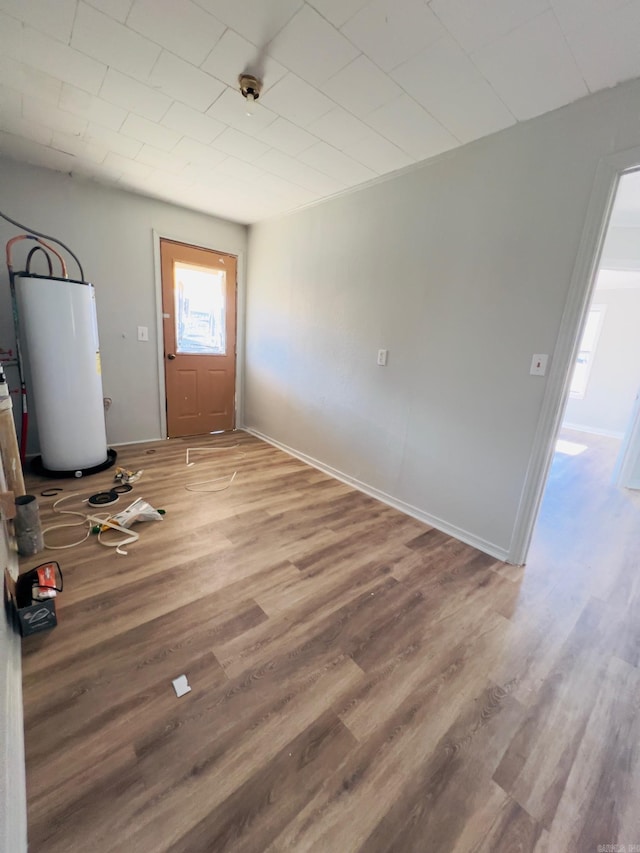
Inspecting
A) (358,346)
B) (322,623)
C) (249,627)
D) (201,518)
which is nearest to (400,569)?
(322,623)

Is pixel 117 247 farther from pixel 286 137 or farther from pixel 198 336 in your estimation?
pixel 286 137

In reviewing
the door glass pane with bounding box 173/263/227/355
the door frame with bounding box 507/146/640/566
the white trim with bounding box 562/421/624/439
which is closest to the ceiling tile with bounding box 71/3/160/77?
the door glass pane with bounding box 173/263/227/355

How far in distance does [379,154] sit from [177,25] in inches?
51.9

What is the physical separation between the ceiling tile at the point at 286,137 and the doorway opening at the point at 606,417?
70.6 inches

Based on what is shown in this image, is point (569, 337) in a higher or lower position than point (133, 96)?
lower

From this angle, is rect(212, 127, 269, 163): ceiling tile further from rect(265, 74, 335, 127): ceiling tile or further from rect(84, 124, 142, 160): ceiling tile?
rect(84, 124, 142, 160): ceiling tile

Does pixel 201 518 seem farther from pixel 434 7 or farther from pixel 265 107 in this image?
pixel 434 7

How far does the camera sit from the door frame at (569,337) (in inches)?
61.3

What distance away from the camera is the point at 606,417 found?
5.79m

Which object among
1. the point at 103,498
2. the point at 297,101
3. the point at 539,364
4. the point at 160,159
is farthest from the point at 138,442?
the point at 539,364

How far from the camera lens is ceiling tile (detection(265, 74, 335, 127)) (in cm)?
164

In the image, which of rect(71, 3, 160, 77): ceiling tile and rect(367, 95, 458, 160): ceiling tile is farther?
rect(367, 95, 458, 160): ceiling tile

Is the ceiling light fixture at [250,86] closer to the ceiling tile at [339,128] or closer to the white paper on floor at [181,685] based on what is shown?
the ceiling tile at [339,128]

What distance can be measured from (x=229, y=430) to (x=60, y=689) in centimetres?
343
